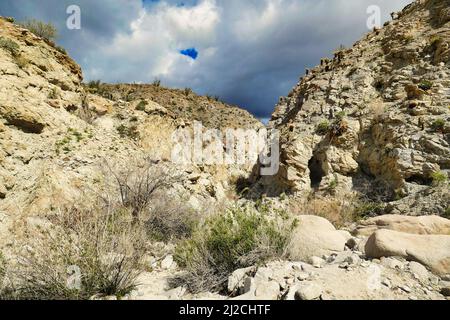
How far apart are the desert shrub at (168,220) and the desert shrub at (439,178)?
6.45m

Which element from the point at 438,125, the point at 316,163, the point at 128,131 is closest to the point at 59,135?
the point at 128,131

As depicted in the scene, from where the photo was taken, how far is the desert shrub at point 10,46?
28.3ft

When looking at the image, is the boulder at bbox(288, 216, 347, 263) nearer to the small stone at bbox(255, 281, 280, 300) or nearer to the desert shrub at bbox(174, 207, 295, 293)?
the desert shrub at bbox(174, 207, 295, 293)

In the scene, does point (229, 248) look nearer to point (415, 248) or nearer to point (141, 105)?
point (415, 248)

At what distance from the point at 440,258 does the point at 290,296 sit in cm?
200

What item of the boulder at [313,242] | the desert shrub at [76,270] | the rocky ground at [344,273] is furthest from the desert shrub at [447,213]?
the desert shrub at [76,270]

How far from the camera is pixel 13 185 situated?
6.99m

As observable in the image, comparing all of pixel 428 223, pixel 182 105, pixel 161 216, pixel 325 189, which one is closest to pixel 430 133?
pixel 325 189

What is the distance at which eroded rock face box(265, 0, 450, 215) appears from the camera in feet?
28.5

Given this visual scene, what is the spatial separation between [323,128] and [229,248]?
333 inches

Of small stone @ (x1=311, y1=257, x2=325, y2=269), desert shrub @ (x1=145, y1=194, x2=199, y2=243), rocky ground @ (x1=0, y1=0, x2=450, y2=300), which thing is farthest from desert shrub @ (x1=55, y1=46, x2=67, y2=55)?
small stone @ (x1=311, y1=257, x2=325, y2=269)

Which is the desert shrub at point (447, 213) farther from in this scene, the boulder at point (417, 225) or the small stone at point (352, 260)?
the small stone at point (352, 260)

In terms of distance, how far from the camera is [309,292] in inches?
117

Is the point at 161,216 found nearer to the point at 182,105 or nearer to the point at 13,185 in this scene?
the point at 13,185
